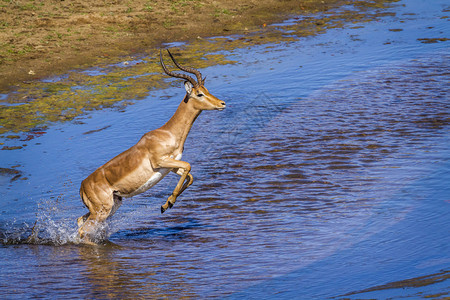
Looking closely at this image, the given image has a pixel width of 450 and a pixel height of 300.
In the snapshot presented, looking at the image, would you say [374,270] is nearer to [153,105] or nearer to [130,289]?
[130,289]

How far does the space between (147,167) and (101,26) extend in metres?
9.23

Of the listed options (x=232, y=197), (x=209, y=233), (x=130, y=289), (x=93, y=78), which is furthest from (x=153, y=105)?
(x=130, y=289)

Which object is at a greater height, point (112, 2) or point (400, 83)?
point (112, 2)

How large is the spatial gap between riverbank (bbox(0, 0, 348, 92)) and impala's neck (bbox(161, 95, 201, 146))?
21.1 feet

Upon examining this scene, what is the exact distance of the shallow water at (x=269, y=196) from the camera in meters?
5.93

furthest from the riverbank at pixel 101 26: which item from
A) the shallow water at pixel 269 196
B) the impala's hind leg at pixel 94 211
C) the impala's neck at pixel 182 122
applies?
the impala's neck at pixel 182 122

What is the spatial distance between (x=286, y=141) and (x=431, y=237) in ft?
13.1

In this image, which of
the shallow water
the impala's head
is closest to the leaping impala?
the impala's head

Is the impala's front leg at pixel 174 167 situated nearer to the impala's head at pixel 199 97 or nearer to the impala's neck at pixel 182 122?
the impala's neck at pixel 182 122

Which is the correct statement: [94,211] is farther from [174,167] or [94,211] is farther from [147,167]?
[174,167]

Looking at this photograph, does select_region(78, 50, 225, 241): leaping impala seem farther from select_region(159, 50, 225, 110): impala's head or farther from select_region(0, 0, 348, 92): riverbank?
select_region(0, 0, 348, 92): riverbank

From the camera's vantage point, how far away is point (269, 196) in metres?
8.13

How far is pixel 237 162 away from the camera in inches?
372

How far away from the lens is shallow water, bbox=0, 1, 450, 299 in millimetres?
5934
